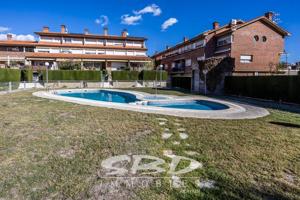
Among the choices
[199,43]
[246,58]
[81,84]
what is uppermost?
[199,43]

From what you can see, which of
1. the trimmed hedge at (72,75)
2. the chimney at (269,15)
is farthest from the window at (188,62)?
the trimmed hedge at (72,75)

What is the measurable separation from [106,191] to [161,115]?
6326mm

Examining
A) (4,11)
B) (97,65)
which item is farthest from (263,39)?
(4,11)

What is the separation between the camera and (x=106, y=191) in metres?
3.67

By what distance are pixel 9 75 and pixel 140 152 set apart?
93.9ft

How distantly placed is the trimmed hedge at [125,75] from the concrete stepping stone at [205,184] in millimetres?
32185

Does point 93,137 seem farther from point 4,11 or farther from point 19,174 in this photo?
point 4,11

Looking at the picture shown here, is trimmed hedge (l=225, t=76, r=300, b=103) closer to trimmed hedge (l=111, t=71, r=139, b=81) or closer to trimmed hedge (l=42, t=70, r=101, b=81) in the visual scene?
trimmed hedge (l=111, t=71, r=139, b=81)

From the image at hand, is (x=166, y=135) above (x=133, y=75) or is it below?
below

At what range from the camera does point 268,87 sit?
17.3 m

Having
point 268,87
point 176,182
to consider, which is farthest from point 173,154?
point 268,87

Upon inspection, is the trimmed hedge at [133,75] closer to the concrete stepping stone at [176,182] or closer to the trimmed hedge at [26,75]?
the trimmed hedge at [26,75]

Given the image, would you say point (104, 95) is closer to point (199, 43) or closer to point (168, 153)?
point (199, 43)

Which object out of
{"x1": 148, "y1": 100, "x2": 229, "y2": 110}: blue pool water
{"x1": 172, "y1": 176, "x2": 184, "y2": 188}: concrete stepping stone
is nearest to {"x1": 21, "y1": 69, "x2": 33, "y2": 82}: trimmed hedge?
{"x1": 148, "y1": 100, "x2": 229, "y2": 110}: blue pool water
